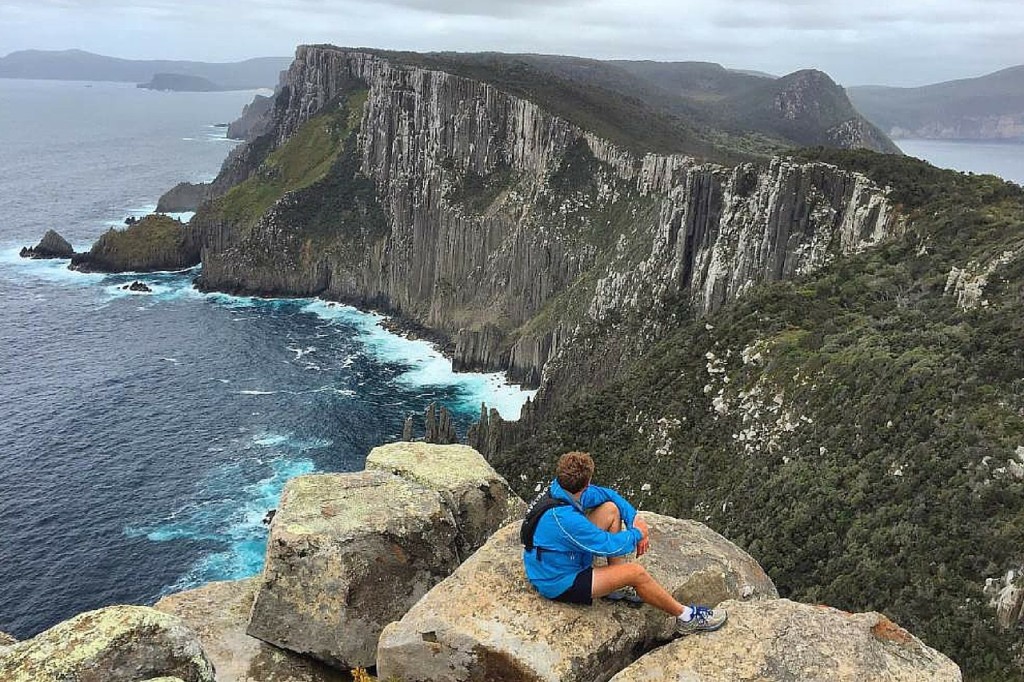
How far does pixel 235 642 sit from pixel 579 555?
28.6 ft

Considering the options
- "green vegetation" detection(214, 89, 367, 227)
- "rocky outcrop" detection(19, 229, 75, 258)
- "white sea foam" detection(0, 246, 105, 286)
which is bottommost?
"white sea foam" detection(0, 246, 105, 286)

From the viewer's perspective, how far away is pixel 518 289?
113m

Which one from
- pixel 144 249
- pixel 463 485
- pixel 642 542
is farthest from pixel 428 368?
pixel 642 542

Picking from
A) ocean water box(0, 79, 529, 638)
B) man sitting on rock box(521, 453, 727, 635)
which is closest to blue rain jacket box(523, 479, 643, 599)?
man sitting on rock box(521, 453, 727, 635)

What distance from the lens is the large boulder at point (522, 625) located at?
39.6 ft

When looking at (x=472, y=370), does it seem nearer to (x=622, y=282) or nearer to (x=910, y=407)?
(x=622, y=282)

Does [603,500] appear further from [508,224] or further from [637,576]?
[508,224]

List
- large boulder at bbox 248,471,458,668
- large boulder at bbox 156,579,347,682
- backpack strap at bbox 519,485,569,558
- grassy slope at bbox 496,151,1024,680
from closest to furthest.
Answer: backpack strap at bbox 519,485,569,558, large boulder at bbox 156,579,347,682, large boulder at bbox 248,471,458,668, grassy slope at bbox 496,151,1024,680

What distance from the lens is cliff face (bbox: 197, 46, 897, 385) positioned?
6159 cm

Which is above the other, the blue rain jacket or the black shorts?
the blue rain jacket

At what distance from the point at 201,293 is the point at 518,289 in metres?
62.2

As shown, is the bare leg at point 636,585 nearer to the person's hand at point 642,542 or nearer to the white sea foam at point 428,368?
the person's hand at point 642,542

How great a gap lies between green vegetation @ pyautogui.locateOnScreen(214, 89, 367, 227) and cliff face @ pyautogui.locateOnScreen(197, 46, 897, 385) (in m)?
0.97

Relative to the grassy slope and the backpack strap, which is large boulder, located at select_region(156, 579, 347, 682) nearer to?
the backpack strap
